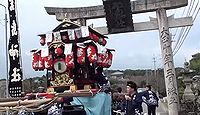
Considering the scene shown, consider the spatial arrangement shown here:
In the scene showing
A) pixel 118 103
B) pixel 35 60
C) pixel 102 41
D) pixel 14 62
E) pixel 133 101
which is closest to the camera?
pixel 133 101

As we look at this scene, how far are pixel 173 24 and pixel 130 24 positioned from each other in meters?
1.93

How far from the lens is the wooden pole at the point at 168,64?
14031mm

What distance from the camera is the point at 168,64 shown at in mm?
14250

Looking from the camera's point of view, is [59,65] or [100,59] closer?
[59,65]

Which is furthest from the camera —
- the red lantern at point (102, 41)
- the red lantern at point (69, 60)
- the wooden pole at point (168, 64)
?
the wooden pole at point (168, 64)

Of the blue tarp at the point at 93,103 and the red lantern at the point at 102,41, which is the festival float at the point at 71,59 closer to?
the red lantern at the point at 102,41

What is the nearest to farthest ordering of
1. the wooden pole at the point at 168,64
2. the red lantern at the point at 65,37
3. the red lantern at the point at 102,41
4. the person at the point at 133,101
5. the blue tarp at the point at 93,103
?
the person at the point at 133,101 < the blue tarp at the point at 93,103 < the red lantern at the point at 65,37 < the red lantern at the point at 102,41 < the wooden pole at the point at 168,64

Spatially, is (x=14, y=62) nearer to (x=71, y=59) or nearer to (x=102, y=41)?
(x=71, y=59)

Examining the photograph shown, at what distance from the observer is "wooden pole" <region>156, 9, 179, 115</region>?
14031mm

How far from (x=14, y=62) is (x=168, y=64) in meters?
6.51

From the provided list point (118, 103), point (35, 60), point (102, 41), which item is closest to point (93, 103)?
point (118, 103)

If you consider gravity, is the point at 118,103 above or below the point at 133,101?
below

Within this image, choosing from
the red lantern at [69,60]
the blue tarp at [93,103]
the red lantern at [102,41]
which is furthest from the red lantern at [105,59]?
the blue tarp at [93,103]

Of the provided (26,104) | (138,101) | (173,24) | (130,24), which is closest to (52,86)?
(26,104)
